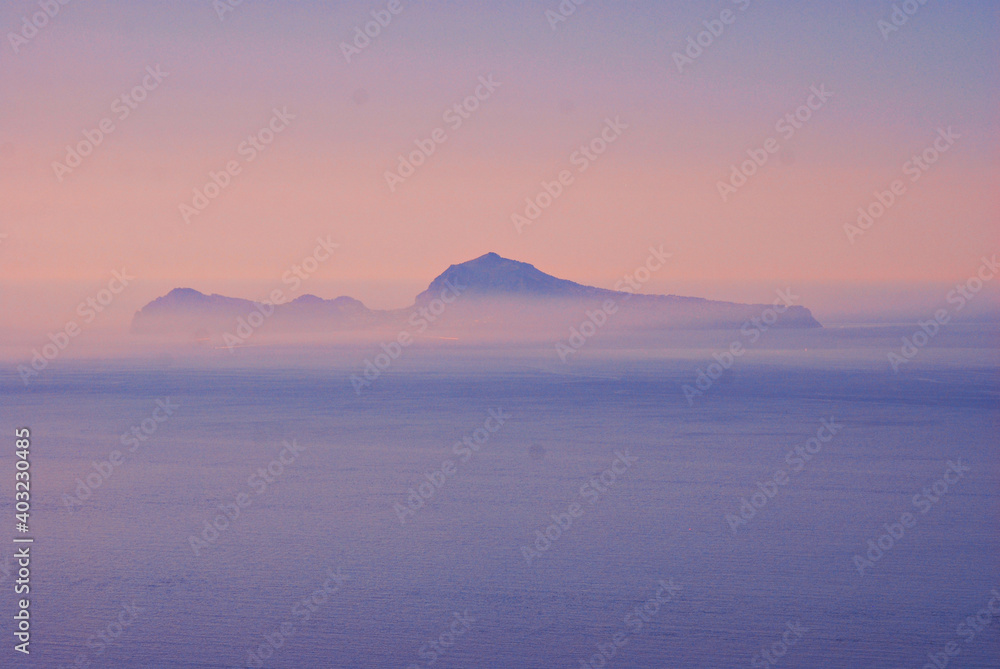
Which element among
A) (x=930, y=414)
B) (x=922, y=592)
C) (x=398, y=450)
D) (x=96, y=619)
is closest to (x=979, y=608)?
(x=922, y=592)

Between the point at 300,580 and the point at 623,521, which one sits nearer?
the point at 300,580

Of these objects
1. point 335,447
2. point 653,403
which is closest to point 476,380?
point 653,403

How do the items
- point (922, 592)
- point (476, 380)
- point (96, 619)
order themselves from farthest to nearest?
point (476, 380) < point (922, 592) < point (96, 619)

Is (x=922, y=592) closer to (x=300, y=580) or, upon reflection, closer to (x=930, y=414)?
(x=300, y=580)

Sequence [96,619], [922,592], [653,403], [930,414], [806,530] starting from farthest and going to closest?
[653,403]
[930,414]
[806,530]
[922,592]
[96,619]

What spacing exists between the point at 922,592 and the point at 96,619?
10471 mm

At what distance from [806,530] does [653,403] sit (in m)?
23.7

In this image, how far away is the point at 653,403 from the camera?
39719 mm

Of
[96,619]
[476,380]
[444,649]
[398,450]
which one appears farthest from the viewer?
[476,380]

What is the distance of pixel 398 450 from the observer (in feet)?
83.6

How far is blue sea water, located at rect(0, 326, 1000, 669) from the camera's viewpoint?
35.7 feet

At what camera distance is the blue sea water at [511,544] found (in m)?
10.9

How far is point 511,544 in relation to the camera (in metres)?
15.1

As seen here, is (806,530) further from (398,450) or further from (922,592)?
(398,450)
